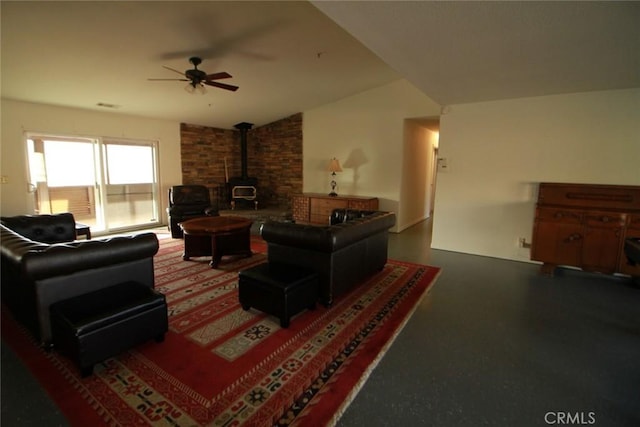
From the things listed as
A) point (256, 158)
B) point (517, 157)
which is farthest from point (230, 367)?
point (256, 158)

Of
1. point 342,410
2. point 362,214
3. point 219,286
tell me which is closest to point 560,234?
point 362,214

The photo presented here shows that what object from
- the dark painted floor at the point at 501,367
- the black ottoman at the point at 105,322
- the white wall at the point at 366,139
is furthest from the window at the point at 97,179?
the black ottoman at the point at 105,322

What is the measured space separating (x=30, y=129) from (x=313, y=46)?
4708 mm

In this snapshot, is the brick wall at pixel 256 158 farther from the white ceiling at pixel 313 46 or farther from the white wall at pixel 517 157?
the white wall at pixel 517 157

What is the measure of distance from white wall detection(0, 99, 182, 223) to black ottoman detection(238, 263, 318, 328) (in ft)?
15.5

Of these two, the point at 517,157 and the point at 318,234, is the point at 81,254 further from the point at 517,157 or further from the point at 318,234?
the point at 517,157

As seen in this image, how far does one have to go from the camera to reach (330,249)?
107 inches

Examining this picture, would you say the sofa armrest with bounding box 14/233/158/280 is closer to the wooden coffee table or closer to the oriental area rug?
the oriental area rug

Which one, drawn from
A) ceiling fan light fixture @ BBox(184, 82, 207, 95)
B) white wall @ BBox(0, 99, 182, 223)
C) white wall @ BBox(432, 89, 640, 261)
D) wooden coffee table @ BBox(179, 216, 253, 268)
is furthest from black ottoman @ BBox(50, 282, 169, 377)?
white wall @ BBox(432, 89, 640, 261)

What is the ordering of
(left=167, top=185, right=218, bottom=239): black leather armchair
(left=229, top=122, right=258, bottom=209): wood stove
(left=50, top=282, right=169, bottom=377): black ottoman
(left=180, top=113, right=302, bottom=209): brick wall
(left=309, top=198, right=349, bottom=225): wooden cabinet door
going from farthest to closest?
(left=229, top=122, right=258, bottom=209): wood stove → (left=180, top=113, right=302, bottom=209): brick wall → (left=309, top=198, right=349, bottom=225): wooden cabinet door → (left=167, top=185, right=218, bottom=239): black leather armchair → (left=50, top=282, right=169, bottom=377): black ottoman

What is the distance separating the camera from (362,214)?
3.95 metres

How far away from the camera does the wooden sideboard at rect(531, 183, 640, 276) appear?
3412 mm

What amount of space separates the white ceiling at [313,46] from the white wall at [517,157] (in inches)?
9.8

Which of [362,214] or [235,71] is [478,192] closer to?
[362,214]
